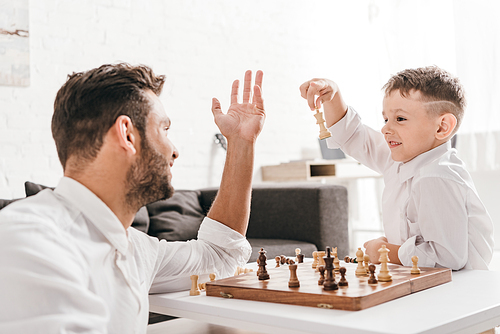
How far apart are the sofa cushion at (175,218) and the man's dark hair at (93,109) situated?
2055 mm

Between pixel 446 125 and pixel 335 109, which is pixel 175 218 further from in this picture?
pixel 446 125

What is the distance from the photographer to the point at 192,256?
51.5 inches

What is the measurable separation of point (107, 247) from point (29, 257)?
190mm

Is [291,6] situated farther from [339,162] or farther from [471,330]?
[471,330]

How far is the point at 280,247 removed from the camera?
2.92 m

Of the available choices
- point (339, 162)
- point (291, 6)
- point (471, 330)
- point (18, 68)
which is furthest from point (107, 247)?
point (291, 6)

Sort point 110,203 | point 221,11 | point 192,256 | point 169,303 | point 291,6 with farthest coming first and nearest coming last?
point 291,6 < point 221,11 < point 192,256 < point 169,303 < point 110,203

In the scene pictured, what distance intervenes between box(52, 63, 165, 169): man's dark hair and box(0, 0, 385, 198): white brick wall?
243 cm

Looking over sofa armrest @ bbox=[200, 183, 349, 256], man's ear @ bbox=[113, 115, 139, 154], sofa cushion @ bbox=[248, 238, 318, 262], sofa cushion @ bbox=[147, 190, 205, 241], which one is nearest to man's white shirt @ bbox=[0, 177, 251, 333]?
man's ear @ bbox=[113, 115, 139, 154]

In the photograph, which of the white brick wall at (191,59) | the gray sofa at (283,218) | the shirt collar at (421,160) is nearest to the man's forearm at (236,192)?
the shirt collar at (421,160)

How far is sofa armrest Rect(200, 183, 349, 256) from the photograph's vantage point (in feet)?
10.5

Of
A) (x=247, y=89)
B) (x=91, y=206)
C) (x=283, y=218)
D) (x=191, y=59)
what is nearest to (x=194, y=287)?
(x=91, y=206)

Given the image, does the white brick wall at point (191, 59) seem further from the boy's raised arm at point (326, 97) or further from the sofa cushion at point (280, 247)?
the boy's raised arm at point (326, 97)

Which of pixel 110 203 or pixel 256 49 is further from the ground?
pixel 256 49
